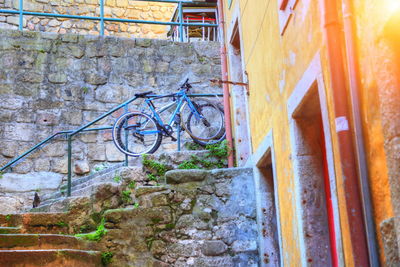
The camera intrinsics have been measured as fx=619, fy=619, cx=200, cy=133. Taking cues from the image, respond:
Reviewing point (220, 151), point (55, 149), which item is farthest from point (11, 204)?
point (220, 151)

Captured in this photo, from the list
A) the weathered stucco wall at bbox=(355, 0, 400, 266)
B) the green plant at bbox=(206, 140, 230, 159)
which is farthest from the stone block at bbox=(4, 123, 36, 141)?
the weathered stucco wall at bbox=(355, 0, 400, 266)

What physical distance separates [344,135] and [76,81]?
6623 mm

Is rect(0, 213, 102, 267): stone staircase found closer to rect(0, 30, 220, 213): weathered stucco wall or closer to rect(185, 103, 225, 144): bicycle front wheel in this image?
rect(0, 30, 220, 213): weathered stucco wall

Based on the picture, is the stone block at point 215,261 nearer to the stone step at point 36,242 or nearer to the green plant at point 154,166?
the stone step at point 36,242

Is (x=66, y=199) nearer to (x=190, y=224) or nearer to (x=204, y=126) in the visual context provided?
(x=190, y=224)

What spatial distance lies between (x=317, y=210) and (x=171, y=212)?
2291 millimetres

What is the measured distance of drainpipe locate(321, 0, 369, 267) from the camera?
9.65 ft

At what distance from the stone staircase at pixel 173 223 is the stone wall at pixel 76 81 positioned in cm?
239

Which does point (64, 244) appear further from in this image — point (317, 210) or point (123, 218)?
point (317, 210)

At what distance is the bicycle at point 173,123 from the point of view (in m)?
7.86

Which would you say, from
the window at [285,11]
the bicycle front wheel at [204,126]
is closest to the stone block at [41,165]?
the bicycle front wheel at [204,126]

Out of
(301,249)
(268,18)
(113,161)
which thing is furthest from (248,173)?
(113,161)

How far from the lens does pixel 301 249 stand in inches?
166

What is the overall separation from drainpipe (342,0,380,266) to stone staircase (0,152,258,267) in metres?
3.22
